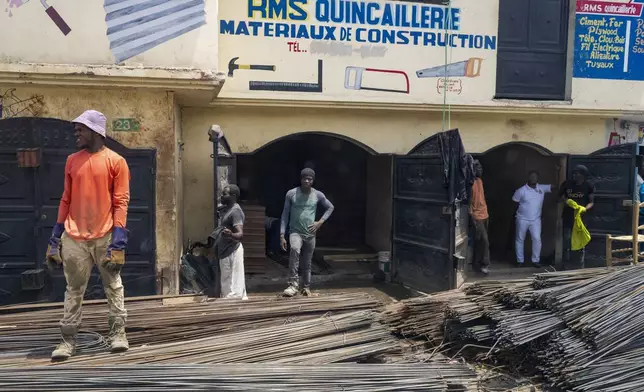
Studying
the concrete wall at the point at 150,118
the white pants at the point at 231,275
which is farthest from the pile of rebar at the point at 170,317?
the concrete wall at the point at 150,118

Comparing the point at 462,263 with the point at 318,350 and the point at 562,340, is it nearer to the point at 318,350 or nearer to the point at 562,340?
the point at 562,340

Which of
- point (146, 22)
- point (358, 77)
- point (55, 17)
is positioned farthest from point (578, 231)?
point (55, 17)

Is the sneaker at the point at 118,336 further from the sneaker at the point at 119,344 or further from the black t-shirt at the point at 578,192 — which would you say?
the black t-shirt at the point at 578,192

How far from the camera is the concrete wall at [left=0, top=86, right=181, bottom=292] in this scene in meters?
6.44

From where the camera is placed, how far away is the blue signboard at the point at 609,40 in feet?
31.1

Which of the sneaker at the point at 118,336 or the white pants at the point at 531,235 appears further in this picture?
the white pants at the point at 531,235

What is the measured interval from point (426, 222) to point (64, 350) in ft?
17.5

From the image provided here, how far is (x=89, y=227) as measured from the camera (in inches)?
166

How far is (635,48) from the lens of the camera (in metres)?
9.66

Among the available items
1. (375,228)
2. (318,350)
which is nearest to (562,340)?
(318,350)

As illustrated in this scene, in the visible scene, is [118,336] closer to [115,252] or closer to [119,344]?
[119,344]

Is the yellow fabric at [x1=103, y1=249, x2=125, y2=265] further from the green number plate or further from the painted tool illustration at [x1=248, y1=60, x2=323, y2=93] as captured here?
the painted tool illustration at [x1=248, y1=60, x2=323, y2=93]

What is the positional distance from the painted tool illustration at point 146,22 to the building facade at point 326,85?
1 centimetres

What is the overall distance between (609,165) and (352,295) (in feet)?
19.7
